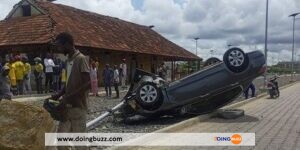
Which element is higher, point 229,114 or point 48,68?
point 48,68

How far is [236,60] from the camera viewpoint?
12.8m

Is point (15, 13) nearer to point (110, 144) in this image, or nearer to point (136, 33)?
point (136, 33)

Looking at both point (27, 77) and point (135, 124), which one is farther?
point (27, 77)

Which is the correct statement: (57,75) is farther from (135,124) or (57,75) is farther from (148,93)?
(148,93)

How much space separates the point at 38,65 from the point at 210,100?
10103 mm

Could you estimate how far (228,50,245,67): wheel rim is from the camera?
41.8 ft

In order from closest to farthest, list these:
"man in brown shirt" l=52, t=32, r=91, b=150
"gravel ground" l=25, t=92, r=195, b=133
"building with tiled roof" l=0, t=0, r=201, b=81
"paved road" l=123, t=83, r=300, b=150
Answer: "man in brown shirt" l=52, t=32, r=91, b=150 < "paved road" l=123, t=83, r=300, b=150 < "gravel ground" l=25, t=92, r=195, b=133 < "building with tiled roof" l=0, t=0, r=201, b=81

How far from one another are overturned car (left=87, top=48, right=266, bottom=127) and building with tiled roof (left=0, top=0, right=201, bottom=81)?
11740 millimetres

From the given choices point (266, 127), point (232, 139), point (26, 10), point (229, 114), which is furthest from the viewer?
point (26, 10)

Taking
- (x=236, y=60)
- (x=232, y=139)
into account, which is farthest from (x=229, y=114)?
(x=232, y=139)

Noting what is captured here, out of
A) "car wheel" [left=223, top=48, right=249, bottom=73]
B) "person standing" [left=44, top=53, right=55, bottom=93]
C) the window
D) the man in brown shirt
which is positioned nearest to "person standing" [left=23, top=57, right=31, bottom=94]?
"person standing" [left=44, top=53, right=55, bottom=93]

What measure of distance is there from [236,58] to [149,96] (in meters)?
2.63

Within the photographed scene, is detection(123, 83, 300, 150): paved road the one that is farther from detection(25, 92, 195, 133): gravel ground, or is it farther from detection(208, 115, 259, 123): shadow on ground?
detection(25, 92, 195, 133): gravel ground

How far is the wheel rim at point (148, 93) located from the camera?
1222cm
